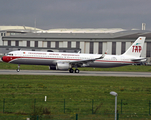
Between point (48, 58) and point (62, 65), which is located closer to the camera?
point (62, 65)

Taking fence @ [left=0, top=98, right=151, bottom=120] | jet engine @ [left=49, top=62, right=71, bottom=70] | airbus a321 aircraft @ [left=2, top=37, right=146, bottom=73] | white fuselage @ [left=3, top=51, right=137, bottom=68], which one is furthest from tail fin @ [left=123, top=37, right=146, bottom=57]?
fence @ [left=0, top=98, right=151, bottom=120]

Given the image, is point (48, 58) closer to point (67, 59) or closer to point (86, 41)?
point (67, 59)

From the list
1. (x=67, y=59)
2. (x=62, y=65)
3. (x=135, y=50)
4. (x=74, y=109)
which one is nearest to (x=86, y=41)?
(x=135, y=50)

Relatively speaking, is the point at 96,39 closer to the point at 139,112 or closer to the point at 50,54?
the point at 50,54

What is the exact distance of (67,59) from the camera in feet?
184

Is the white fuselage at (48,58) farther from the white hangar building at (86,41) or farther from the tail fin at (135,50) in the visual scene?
the white hangar building at (86,41)

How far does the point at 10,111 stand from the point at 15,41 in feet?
347

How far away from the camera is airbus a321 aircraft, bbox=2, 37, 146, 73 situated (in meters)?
53.4

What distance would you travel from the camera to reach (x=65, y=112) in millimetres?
19547

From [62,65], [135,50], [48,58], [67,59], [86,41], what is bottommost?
[62,65]

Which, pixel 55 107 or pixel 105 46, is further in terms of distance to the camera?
pixel 105 46

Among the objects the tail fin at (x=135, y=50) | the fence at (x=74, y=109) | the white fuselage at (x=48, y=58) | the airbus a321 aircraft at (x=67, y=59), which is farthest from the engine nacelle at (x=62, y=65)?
the fence at (x=74, y=109)

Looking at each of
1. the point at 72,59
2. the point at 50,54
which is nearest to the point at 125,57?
the point at 72,59

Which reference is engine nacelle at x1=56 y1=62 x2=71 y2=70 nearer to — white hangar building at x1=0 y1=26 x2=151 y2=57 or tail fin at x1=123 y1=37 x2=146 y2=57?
tail fin at x1=123 y1=37 x2=146 y2=57
